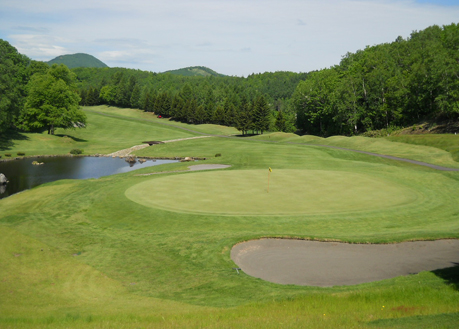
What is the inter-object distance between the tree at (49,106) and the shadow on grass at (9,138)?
5.10 meters

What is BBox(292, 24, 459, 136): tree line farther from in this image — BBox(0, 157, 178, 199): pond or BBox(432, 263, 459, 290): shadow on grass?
BBox(432, 263, 459, 290): shadow on grass

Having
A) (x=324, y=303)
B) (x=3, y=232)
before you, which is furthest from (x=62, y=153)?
(x=324, y=303)

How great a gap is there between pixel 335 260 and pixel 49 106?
270 ft

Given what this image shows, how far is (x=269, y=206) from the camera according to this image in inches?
1049

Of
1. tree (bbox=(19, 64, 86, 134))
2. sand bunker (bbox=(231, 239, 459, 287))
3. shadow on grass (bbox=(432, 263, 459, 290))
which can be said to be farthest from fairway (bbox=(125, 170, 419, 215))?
tree (bbox=(19, 64, 86, 134))

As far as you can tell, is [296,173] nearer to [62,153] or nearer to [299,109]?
[62,153]

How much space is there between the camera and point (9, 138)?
76312 mm

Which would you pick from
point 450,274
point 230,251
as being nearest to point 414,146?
point 450,274

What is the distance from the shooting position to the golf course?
38.3 feet

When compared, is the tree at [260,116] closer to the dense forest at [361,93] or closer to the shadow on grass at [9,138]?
the dense forest at [361,93]

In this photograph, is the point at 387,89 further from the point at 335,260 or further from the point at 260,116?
the point at 335,260

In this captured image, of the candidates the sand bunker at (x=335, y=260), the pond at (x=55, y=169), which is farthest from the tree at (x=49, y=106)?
the sand bunker at (x=335, y=260)

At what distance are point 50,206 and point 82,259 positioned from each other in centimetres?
1310

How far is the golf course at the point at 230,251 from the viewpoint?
460 inches
